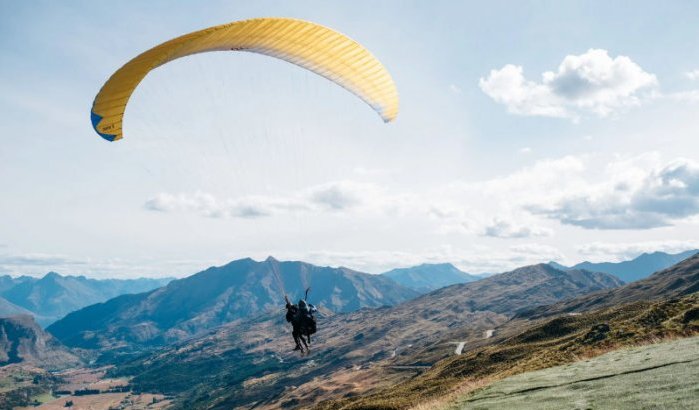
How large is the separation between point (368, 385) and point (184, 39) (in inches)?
4061

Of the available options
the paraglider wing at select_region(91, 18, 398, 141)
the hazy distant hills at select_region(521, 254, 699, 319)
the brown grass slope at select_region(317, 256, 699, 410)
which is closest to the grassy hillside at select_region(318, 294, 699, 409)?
the brown grass slope at select_region(317, 256, 699, 410)

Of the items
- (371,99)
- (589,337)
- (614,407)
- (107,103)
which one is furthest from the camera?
(589,337)

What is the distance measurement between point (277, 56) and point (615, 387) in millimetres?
18873

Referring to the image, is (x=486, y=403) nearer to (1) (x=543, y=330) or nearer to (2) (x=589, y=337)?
(2) (x=589, y=337)

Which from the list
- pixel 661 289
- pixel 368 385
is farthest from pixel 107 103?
pixel 661 289

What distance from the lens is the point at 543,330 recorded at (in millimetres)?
78688

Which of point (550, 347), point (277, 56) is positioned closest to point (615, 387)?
point (277, 56)

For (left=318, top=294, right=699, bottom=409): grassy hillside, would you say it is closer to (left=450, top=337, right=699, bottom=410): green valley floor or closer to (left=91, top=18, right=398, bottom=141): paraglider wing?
(left=450, top=337, right=699, bottom=410): green valley floor

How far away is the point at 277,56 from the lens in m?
21.3

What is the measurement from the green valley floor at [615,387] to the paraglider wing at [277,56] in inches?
582

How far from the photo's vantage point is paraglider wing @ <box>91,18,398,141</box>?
17.4 m

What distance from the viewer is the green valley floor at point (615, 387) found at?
13078mm

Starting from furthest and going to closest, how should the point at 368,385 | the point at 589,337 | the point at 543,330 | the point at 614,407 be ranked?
the point at 368,385 → the point at 543,330 → the point at 589,337 → the point at 614,407

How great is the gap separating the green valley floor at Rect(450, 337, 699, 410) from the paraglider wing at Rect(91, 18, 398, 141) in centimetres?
1478
